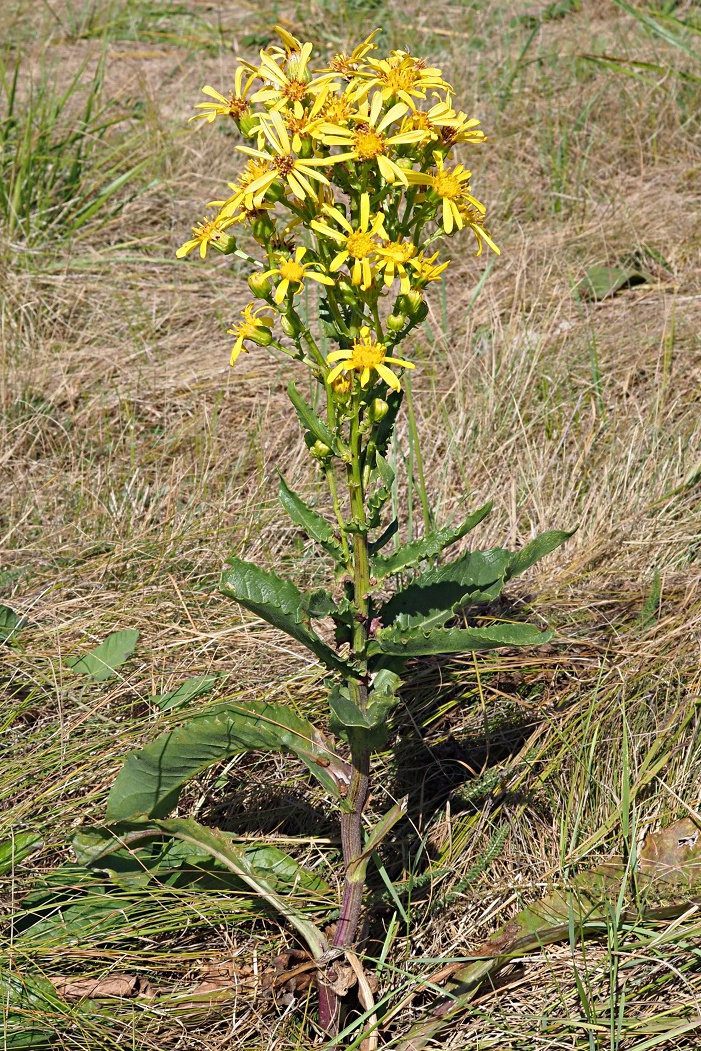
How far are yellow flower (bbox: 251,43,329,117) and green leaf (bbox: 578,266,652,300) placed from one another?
2.07m

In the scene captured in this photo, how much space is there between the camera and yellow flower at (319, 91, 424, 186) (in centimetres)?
137

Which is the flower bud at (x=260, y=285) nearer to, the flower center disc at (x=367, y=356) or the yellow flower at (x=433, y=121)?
the flower center disc at (x=367, y=356)

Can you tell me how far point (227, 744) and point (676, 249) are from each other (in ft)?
8.56

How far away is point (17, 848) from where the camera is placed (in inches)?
74.5

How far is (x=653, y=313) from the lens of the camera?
10.7 feet

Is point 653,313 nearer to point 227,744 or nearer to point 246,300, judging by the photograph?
point 246,300

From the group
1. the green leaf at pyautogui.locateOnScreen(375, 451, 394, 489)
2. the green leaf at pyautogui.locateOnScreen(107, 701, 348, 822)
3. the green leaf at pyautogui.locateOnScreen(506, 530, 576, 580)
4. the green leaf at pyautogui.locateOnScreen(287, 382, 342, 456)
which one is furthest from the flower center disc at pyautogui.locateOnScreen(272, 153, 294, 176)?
the green leaf at pyautogui.locateOnScreen(107, 701, 348, 822)

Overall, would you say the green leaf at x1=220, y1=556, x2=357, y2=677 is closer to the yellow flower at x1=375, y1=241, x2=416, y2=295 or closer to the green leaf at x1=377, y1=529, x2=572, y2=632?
the green leaf at x1=377, y1=529, x2=572, y2=632

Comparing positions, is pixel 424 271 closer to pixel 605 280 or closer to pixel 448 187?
pixel 448 187

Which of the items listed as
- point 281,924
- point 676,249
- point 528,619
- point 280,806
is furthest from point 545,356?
point 281,924

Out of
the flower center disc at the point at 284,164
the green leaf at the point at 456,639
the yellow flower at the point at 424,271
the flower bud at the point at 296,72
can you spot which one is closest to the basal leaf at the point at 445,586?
the green leaf at the point at 456,639

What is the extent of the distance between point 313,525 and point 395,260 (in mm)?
469

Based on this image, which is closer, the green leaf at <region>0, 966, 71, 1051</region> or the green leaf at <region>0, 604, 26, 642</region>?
the green leaf at <region>0, 966, 71, 1051</region>

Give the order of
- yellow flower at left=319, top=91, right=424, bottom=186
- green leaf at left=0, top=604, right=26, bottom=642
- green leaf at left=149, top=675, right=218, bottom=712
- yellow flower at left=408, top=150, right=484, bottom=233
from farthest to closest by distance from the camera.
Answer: green leaf at left=0, top=604, right=26, bottom=642 < green leaf at left=149, top=675, right=218, bottom=712 < yellow flower at left=408, top=150, right=484, bottom=233 < yellow flower at left=319, top=91, right=424, bottom=186
